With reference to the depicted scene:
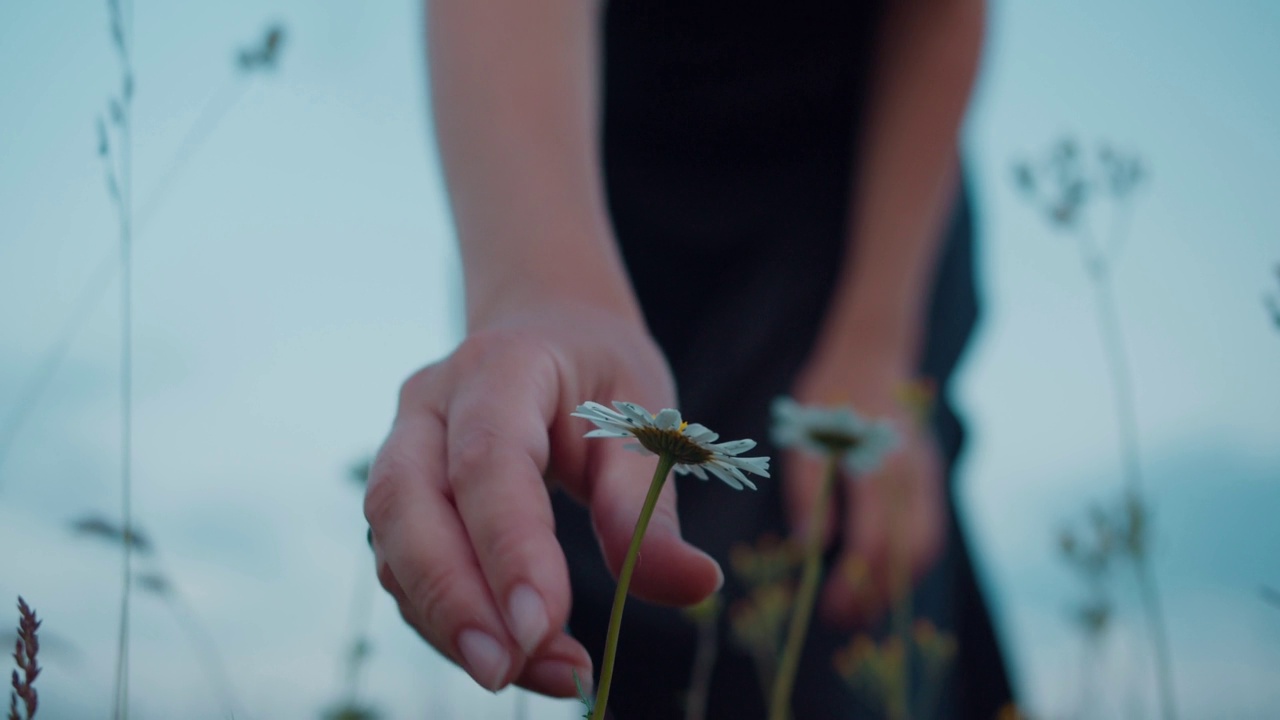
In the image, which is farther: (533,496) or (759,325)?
(759,325)

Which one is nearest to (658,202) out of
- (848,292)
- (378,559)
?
(848,292)

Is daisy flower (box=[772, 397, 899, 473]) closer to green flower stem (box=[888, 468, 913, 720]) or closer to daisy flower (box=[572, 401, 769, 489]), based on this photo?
green flower stem (box=[888, 468, 913, 720])

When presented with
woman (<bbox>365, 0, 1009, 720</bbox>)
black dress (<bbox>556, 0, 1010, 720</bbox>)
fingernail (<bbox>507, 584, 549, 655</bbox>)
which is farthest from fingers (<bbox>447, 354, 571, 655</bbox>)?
black dress (<bbox>556, 0, 1010, 720</bbox>)

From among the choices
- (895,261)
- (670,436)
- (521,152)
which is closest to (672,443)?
(670,436)

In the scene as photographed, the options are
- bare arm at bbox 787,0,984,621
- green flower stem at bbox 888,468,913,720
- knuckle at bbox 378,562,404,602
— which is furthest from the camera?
bare arm at bbox 787,0,984,621

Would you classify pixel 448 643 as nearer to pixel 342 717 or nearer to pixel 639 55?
pixel 342 717

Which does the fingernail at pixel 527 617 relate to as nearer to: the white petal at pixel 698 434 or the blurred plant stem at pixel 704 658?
the white petal at pixel 698 434
